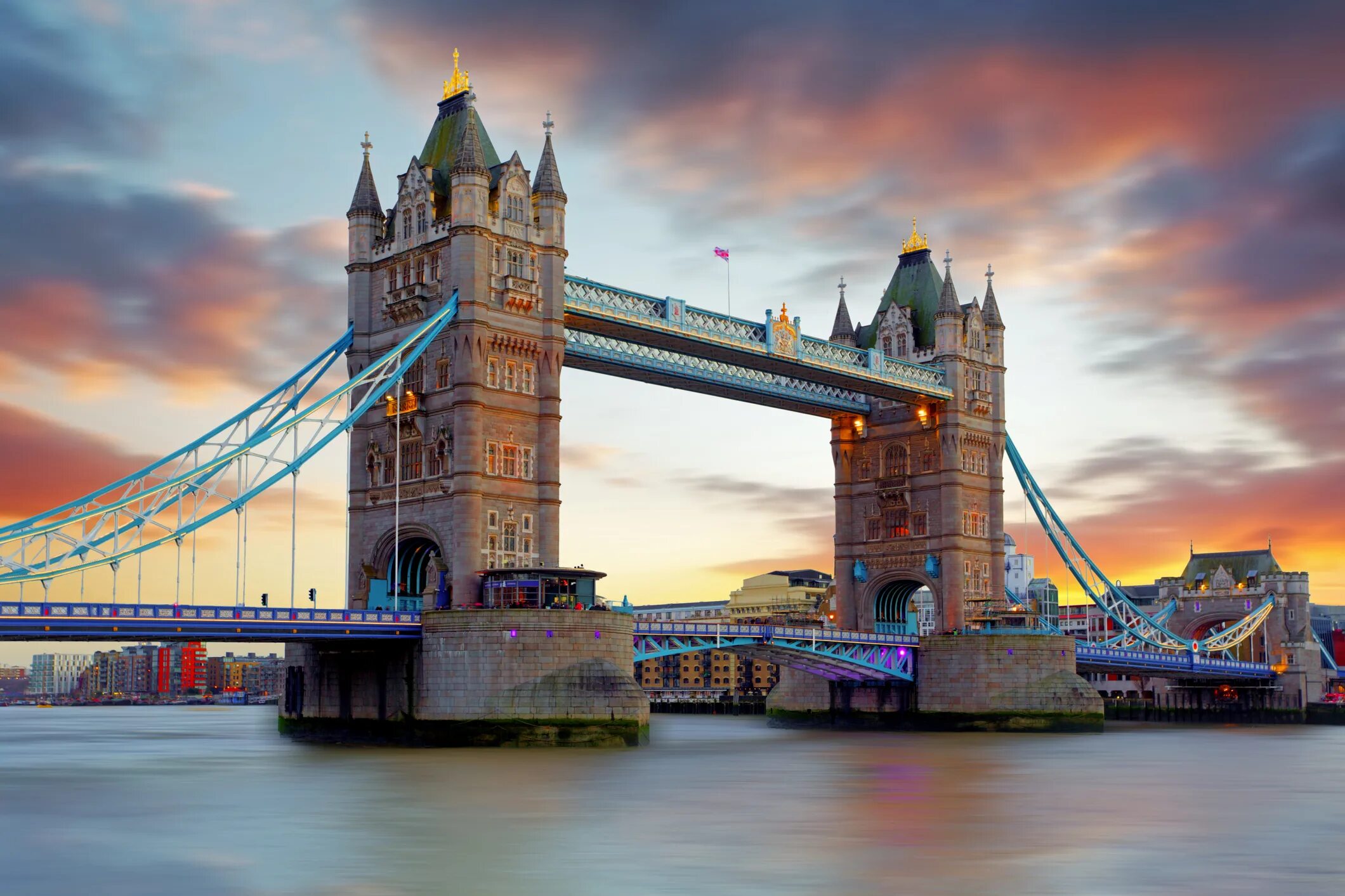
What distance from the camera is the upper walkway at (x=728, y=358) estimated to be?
72.2 metres

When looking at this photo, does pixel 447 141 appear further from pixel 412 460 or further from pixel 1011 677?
pixel 1011 677

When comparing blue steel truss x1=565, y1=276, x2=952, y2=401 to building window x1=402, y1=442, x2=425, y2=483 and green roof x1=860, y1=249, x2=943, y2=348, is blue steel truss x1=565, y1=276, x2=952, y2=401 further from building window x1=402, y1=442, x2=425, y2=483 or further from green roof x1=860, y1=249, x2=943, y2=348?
building window x1=402, y1=442, x2=425, y2=483

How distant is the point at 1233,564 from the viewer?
437 ft

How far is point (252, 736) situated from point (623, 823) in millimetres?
59580

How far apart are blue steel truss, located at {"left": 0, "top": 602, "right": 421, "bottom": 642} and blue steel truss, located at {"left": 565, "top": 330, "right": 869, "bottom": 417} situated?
54.9 ft

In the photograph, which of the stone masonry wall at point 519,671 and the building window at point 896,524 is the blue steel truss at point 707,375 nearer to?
the building window at point 896,524

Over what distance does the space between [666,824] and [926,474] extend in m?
59.4

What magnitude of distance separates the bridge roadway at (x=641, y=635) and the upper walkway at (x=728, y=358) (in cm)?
1296

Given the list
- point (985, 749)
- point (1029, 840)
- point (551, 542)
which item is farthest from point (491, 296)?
point (1029, 840)

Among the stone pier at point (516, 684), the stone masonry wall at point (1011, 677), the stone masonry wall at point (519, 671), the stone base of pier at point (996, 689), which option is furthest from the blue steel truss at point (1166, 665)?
the stone masonry wall at point (519, 671)

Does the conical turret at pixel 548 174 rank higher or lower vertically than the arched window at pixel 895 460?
higher

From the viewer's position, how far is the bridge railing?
5109 centimetres

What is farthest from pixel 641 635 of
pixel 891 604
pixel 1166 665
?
pixel 1166 665

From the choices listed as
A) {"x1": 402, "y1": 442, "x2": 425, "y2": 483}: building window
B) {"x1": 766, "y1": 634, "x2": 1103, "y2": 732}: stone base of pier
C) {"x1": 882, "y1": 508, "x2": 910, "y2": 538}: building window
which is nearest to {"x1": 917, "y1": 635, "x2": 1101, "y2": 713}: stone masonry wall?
{"x1": 766, "y1": 634, "x2": 1103, "y2": 732}: stone base of pier
